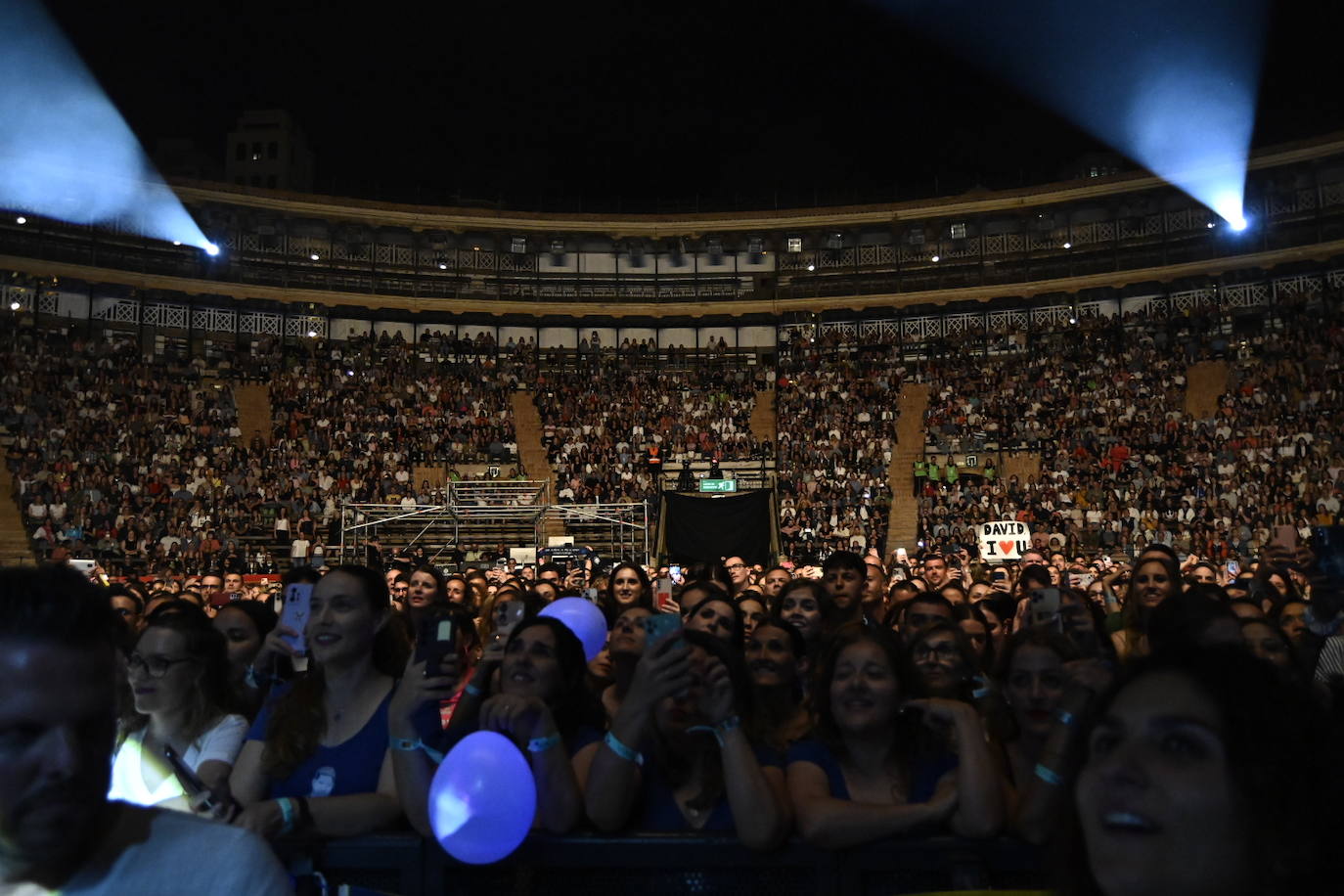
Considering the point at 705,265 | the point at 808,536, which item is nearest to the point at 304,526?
the point at 808,536

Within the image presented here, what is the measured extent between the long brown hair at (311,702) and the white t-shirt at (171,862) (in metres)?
2.17

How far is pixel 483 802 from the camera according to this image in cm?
294

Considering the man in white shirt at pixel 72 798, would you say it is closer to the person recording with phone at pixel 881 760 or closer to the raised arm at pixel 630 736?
the raised arm at pixel 630 736

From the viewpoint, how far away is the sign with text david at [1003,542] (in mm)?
18141

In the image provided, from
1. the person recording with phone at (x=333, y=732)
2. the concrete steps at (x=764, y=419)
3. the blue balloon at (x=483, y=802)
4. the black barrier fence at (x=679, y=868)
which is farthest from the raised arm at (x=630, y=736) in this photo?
the concrete steps at (x=764, y=419)

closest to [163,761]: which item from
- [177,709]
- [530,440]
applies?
[177,709]

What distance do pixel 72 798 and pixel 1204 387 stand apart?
3483cm

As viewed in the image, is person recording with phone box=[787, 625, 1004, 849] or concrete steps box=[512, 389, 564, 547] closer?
person recording with phone box=[787, 625, 1004, 849]

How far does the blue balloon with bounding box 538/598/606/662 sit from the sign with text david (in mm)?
13178

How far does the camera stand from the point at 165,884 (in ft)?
5.17

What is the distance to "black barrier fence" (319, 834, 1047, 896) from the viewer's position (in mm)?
3053

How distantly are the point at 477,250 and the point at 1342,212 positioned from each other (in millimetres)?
29489

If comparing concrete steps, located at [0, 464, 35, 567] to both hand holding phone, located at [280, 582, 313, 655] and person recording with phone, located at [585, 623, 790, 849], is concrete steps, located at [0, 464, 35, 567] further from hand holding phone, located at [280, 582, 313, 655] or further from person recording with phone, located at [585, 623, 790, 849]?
person recording with phone, located at [585, 623, 790, 849]

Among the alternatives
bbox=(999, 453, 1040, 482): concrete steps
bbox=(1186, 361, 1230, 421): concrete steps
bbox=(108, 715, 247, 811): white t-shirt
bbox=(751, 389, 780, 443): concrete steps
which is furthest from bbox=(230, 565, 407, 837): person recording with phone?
bbox=(1186, 361, 1230, 421): concrete steps
